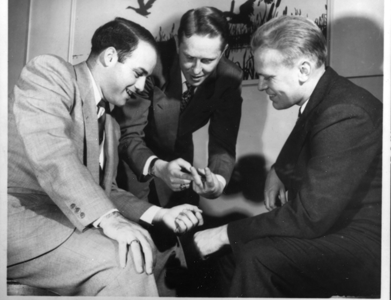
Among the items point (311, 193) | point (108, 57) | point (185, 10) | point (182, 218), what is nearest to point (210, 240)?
point (182, 218)

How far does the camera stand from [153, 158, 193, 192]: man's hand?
2.30m

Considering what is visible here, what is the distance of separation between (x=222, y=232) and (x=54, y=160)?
2.79 ft

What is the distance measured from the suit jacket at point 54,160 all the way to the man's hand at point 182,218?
11 centimetres

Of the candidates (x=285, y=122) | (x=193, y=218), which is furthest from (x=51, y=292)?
(x=285, y=122)

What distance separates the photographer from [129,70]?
7.68 feet

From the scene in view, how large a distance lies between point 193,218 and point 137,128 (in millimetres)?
535

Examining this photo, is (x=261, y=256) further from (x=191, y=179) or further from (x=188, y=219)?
→ (x=191, y=179)

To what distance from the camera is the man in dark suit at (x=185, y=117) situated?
7.54ft

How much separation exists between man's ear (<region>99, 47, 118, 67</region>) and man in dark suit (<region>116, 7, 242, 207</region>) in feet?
0.69

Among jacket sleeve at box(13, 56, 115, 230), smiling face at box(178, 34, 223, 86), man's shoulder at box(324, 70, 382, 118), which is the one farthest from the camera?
smiling face at box(178, 34, 223, 86)

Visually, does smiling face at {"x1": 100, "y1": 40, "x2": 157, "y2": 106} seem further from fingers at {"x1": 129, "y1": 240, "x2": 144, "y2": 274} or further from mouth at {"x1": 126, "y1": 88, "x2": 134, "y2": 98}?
fingers at {"x1": 129, "y1": 240, "x2": 144, "y2": 274}

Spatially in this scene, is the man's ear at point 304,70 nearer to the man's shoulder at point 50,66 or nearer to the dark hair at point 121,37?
the dark hair at point 121,37

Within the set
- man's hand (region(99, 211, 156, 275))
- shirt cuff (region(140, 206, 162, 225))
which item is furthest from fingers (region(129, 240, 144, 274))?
shirt cuff (region(140, 206, 162, 225))

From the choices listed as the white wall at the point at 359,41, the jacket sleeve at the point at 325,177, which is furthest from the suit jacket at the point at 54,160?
the white wall at the point at 359,41
